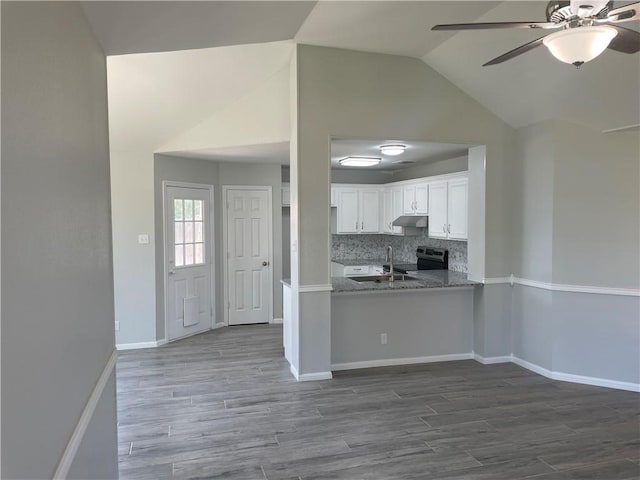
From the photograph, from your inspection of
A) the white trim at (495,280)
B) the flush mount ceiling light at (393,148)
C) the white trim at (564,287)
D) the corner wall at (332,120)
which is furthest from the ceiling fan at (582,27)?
the white trim at (495,280)

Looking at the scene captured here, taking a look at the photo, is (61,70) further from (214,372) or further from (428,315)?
(428,315)

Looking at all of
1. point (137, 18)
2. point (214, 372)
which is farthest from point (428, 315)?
point (137, 18)

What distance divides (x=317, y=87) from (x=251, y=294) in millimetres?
3630

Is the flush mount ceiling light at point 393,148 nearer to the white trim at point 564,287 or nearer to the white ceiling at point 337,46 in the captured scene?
the white ceiling at point 337,46

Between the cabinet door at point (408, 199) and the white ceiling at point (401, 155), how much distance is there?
436mm

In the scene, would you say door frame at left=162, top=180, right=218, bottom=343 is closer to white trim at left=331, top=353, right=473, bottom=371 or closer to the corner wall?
the corner wall

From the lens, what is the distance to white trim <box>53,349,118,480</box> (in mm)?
1491

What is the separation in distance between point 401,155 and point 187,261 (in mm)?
3335

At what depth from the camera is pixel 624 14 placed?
206 cm

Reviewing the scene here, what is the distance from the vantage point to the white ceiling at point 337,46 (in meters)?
2.85

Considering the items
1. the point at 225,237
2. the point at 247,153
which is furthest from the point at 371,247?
the point at 247,153

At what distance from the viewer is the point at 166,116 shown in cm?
499

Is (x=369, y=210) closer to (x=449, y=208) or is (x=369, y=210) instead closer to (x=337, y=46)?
(x=449, y=208)

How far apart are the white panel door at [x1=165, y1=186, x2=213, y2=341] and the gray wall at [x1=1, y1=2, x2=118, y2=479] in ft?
12.2
